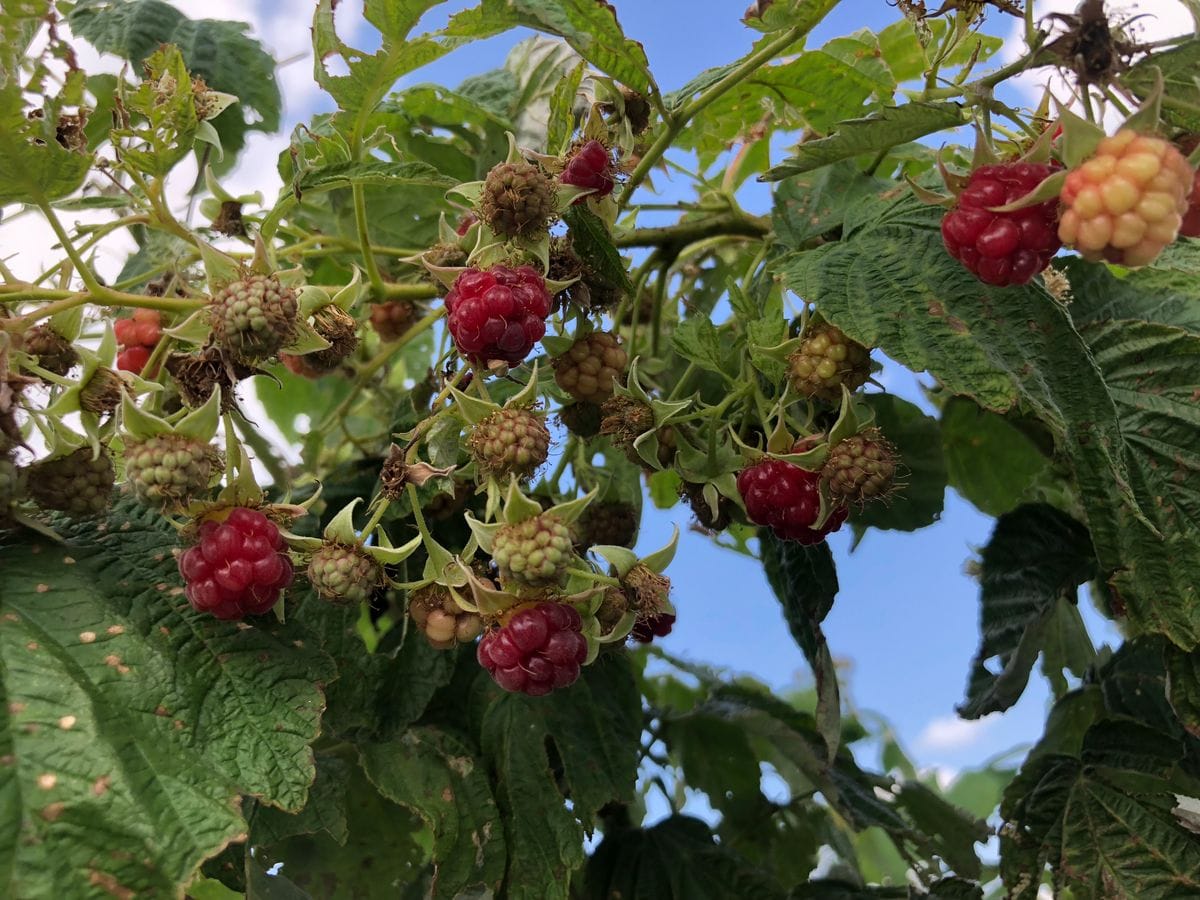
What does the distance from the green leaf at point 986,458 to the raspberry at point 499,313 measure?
0.84 metres

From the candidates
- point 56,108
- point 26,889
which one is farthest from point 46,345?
point 26,889

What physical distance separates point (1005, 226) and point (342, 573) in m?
0.60

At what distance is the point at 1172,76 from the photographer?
80 cm

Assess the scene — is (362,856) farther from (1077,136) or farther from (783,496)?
(1077,136)

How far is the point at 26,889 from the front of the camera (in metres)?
0.74

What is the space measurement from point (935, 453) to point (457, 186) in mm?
702

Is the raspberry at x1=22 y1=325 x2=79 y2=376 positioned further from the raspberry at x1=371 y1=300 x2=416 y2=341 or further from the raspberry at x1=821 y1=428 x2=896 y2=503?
the raspberry at x1=821 y1=428 x2=896 y2=503

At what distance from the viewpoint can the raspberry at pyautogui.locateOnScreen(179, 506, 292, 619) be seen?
0.88m

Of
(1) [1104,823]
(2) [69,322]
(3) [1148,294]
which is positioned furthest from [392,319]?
(1) [1104,823]

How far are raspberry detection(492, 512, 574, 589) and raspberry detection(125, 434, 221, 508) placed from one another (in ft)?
0.81

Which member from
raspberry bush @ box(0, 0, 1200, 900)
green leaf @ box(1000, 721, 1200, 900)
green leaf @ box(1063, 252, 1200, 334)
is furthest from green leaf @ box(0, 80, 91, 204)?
green leaf @ box(1000, 721, 1200, 900)

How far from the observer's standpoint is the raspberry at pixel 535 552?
0.88 meters

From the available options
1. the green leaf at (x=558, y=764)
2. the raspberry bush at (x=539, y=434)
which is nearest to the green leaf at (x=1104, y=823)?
the raspberry bush at (x=539, y=434)

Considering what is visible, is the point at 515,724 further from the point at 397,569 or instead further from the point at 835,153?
the point at 835,153
